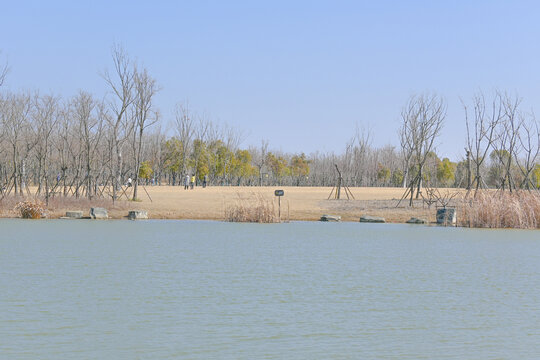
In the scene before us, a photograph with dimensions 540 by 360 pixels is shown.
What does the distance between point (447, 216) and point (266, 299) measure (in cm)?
1656

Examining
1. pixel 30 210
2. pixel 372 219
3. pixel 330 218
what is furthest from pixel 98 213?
pixel 372 219

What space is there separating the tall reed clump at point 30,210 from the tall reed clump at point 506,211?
15734 millimetres

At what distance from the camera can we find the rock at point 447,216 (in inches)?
983

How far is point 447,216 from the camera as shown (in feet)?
82.0

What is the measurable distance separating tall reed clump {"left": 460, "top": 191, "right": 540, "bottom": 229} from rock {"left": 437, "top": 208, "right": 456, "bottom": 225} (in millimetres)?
1117

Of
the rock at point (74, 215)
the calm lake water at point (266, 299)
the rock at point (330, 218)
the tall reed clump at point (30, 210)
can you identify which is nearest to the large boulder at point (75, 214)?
the rock at point (74, 215)

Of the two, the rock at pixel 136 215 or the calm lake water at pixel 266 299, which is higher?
the rock at pixel 136 215

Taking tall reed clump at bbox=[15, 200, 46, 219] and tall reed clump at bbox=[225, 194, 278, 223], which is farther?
tall reed clump at bbox=[15, 200, 46, 219]

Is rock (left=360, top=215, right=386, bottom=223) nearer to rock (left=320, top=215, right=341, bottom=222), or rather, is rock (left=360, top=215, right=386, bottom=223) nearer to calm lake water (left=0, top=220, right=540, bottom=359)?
rock (left=320, top=215, right=341, bottom=222)

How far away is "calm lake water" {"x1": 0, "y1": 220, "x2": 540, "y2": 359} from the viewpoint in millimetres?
7031

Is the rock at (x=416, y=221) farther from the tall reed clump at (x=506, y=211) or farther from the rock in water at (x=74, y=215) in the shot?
the rock in water at (x=74, y=215)

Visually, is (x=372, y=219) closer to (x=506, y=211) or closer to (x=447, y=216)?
(x=447, y=216)

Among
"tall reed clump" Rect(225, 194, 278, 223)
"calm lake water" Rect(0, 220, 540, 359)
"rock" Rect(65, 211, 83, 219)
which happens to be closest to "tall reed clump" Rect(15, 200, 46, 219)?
"rock" Rect(65, 211, 83, 219)

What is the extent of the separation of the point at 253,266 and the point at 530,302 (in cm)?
539
